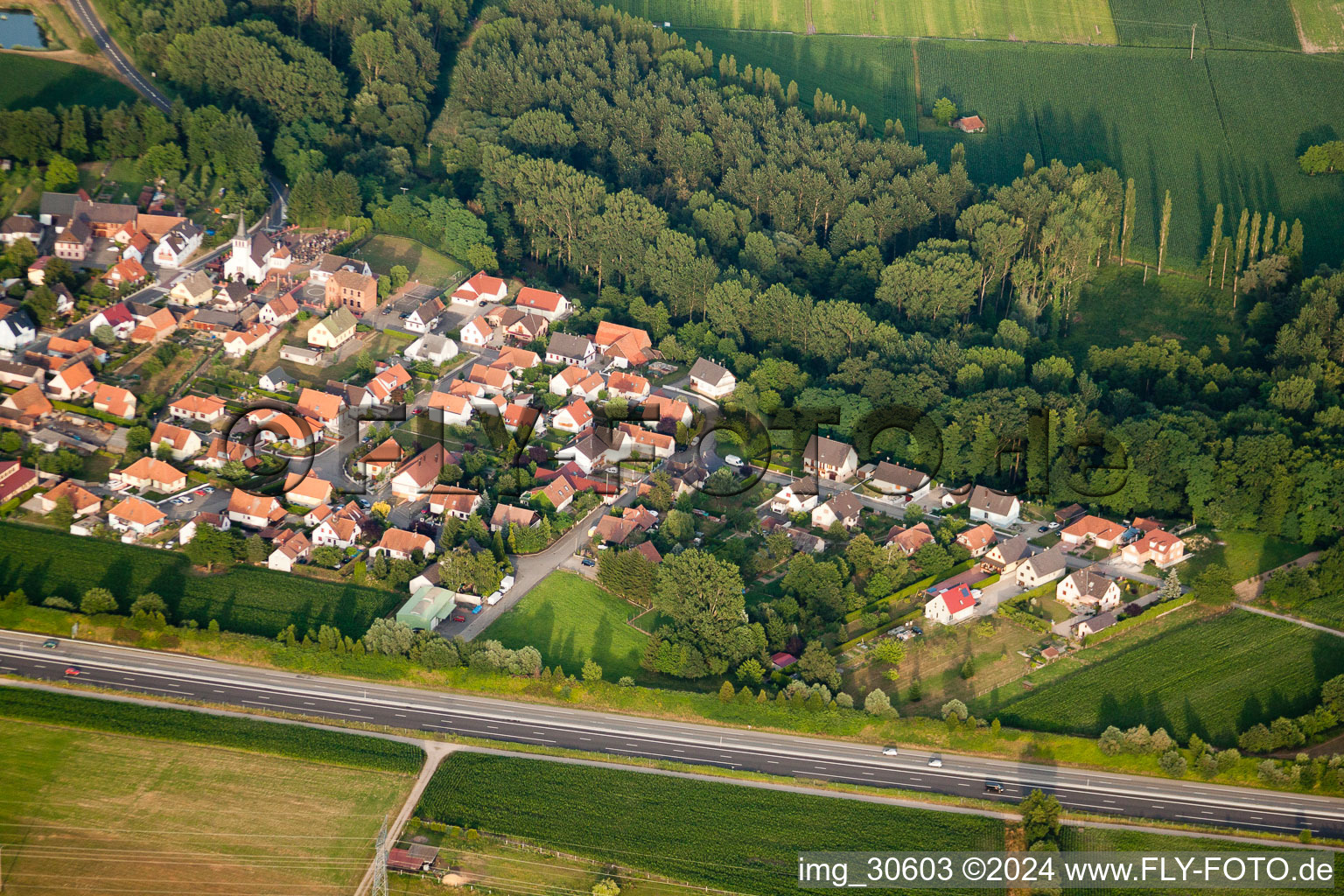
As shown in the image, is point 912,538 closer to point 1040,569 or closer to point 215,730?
point 1040,569

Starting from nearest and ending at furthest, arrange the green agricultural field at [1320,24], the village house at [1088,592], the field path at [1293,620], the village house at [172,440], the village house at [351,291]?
1. the field path at [1293,620]
2. the village house at [1088,592]
3. the village house at [172,440]
4. the village house at [351,291]
5. the green agricultural field at [1320,24]

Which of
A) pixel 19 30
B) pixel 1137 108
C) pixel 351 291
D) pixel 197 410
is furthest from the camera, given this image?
pixel 1137 108

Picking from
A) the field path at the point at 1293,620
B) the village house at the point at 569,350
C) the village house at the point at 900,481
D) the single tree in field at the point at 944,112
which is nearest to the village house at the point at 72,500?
the village house at the point at 569,350

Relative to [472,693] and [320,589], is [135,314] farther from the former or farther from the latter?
[472,693]

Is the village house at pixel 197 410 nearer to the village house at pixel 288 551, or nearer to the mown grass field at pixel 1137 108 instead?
the village house at pixel 288 551

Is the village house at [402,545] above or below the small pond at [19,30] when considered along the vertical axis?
below

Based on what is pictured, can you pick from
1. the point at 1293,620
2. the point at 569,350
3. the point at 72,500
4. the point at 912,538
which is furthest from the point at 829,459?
the point at 72,500
